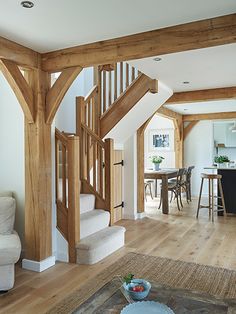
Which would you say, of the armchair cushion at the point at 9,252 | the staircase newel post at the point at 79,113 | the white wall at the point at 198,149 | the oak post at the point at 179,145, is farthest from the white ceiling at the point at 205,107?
the armchair cushion at the point at 9,252

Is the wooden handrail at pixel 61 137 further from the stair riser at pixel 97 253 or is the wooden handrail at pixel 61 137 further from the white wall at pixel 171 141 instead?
the white wall at pixel 171 141

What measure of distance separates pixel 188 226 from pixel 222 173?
173 cm

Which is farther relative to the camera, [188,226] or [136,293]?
[188,226]

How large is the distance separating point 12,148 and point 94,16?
198 cm

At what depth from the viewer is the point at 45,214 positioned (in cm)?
357

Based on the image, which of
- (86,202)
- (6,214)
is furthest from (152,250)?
(6,214)

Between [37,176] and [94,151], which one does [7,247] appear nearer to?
[37,176]

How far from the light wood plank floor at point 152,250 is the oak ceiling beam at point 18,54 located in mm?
2299

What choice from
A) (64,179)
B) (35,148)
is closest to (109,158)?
(64,179)

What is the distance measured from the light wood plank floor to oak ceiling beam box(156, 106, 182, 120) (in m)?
2.55

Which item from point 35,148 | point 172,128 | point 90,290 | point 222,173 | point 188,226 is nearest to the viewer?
point 90,290

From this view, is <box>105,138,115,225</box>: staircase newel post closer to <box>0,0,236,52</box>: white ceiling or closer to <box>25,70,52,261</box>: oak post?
<box>25,70,52,261</box>: oak post

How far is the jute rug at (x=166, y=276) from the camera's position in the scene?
283 centimetres

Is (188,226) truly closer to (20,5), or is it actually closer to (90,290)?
(90,290)
